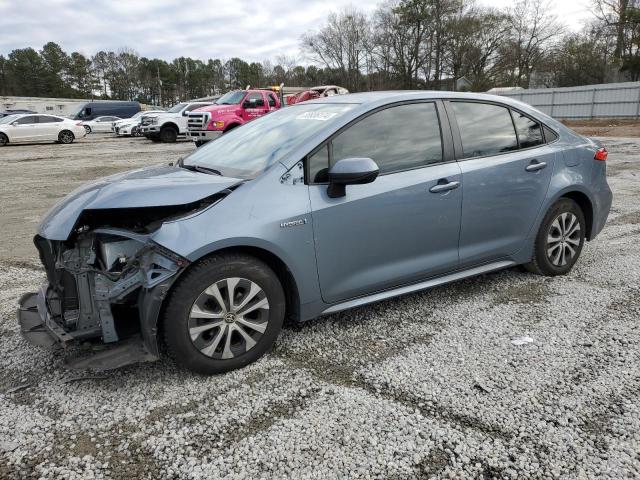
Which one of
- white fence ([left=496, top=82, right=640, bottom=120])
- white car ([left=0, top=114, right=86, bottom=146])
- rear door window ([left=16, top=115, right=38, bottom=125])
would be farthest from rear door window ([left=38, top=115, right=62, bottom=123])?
white fence ([left=496, top=82, right=640, bottom=120])

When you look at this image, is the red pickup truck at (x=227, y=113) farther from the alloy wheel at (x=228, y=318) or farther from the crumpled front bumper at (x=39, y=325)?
the alloy wheel at (x=228, y=318)

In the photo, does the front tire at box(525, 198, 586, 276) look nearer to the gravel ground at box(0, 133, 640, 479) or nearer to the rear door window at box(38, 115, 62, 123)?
the gravel ground at box(0, 133, 640, 479)

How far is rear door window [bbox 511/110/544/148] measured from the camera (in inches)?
160

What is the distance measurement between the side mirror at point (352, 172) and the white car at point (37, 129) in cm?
2495

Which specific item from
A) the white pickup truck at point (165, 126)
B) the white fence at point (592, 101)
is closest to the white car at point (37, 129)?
the white pickup truck at point (165, 126)

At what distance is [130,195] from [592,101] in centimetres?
3299

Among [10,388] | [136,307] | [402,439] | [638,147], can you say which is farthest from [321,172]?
[638,147]

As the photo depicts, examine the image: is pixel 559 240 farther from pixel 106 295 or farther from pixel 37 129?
pixel 37 129

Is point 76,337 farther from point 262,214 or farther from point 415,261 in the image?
point 415,261

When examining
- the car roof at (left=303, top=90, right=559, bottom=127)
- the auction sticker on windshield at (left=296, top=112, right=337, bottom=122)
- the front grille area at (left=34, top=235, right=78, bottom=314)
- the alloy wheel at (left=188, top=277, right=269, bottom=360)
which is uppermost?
the car roof at (left=303, top=90, right=559, bottom=127)

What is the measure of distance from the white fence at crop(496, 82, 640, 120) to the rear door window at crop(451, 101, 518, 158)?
27481 mm

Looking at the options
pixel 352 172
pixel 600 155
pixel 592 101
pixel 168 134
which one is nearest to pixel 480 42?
pixel 592 101

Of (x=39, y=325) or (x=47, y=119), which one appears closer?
(x=39, y=325)

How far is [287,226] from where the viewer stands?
9.52 ft
